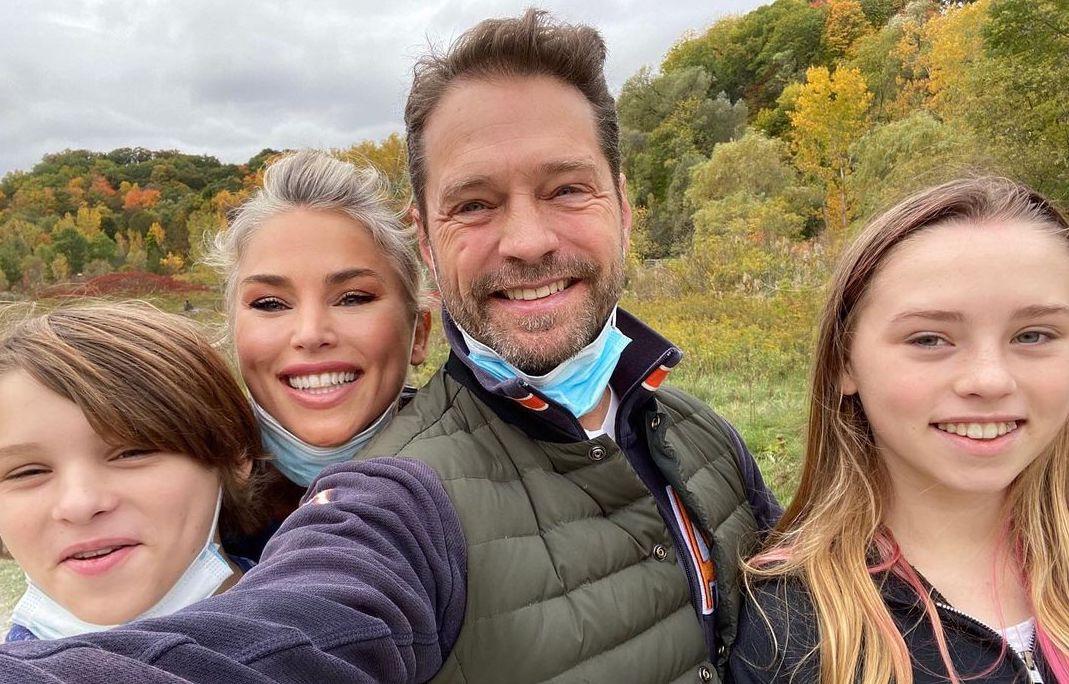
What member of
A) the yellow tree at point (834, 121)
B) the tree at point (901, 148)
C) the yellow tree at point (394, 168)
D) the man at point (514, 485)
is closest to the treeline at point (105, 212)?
the yellow tree at point (394, 168)

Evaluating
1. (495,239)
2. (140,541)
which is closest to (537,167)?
(495,239)

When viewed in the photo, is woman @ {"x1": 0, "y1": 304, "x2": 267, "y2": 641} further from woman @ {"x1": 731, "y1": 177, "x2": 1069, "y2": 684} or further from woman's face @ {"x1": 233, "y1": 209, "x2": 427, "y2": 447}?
woman @ {"x1": 731, "y1": 177, "x2": 1069, "y2": 684}

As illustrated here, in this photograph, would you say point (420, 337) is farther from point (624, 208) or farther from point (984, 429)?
point (984, 429)

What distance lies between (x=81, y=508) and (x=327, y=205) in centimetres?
92

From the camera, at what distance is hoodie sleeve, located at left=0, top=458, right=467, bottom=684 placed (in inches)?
28.2

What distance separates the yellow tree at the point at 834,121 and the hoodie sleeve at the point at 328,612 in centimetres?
3553

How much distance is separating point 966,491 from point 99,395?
199 centimetres

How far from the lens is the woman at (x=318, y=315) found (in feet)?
5.53

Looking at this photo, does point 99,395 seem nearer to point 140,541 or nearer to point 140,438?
point 140,438

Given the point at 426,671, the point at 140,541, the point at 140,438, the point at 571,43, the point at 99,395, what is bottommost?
the point at 426,671

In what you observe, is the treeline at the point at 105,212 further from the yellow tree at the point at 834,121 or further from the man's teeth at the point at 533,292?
the yellow tree at the point at 834,121

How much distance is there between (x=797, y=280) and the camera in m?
12.4

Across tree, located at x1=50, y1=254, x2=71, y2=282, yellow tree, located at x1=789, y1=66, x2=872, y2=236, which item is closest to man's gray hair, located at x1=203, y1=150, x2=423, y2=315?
tree, located at x1=50, y1=254, x2=71, y2=282

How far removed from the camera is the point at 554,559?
1.27 meters
